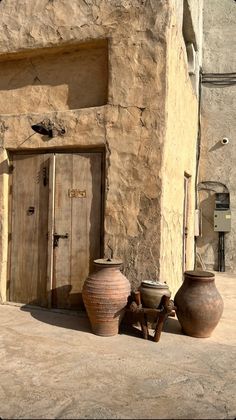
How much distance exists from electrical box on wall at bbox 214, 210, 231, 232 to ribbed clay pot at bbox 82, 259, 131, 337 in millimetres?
4521

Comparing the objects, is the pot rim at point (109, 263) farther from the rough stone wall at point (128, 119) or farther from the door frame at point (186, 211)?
the door frame at point (186, 211)

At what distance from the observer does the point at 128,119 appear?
14.8 feet

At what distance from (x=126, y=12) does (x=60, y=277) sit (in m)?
3.42

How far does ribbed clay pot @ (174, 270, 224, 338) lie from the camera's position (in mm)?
4039

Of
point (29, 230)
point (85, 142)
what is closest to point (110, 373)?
point (29, 230)

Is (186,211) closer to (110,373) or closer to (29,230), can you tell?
(29,230)

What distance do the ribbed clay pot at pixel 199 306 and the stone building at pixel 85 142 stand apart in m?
→ 0.43

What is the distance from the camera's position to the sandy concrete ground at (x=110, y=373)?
265cm

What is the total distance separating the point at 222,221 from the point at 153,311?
4.67 metres

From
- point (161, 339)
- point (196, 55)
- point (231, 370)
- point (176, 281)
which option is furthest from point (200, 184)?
point (231, 370)

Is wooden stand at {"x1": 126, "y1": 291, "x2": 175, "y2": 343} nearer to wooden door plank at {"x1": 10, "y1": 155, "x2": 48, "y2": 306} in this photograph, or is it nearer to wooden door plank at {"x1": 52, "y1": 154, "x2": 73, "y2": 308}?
wooden door plank at {"x1": 52, "y1": 154, "x2": 73, "y2": 308}

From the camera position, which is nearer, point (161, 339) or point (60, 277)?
point (161, 339)

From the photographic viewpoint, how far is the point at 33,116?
5.03 meters

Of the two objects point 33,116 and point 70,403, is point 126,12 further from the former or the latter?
point 70,403
